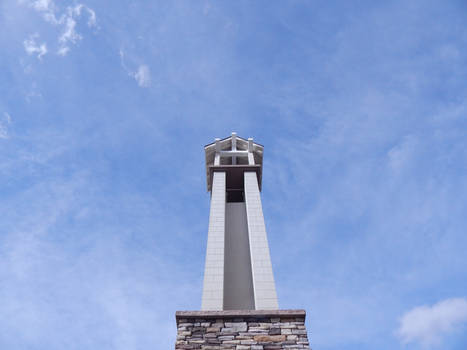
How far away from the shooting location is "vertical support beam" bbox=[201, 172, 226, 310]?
10.4 m

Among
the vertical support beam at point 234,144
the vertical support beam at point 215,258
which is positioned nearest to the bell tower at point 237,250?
the vertical support beam at point 215,258

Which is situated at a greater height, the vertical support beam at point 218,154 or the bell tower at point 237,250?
the vertical support beam at point 218,154

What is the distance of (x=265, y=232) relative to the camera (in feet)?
41.8

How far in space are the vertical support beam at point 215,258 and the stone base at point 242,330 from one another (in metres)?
1.00

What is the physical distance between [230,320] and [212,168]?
28.0ft

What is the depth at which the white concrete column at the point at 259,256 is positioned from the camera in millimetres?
10391

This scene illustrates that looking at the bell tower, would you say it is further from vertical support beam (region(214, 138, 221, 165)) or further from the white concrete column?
vertical support beam (region(214, 138, 221, 165))

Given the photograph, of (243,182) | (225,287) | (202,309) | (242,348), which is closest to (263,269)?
(225,287)

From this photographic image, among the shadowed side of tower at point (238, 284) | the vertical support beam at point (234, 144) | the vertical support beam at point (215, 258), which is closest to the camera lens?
the shadowed side of tower at point (238, 284)

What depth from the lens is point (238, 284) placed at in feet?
39.2

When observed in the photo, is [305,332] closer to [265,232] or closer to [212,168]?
[265,232]

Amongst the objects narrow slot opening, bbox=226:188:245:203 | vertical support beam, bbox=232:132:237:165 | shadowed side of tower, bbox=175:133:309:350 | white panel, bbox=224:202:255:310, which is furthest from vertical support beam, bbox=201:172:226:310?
vertical support beam, bbox=232:132:237:165

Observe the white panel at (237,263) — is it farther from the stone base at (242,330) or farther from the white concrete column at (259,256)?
the stone base at (242,330)

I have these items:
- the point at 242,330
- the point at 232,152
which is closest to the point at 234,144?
the point at 232,152
